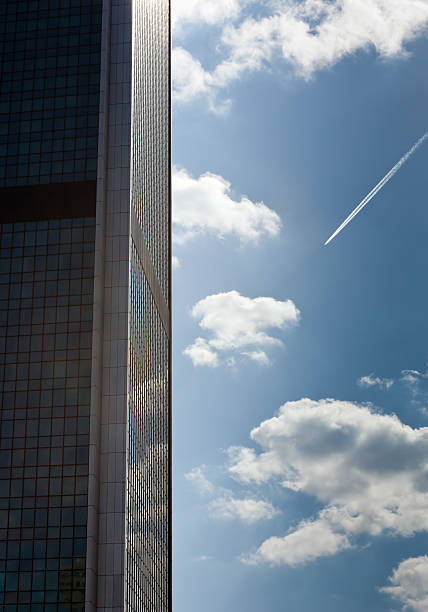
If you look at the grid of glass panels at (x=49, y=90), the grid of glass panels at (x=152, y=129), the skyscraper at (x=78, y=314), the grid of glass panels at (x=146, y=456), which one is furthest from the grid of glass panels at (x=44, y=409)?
the grid of glass panels at (x=152, y=129)

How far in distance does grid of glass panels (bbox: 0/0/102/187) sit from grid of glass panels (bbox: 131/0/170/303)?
574cm

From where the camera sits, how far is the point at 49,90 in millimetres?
115750

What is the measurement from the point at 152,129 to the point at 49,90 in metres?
27.2

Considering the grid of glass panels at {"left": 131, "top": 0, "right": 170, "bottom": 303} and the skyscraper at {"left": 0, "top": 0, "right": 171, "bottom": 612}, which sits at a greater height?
the grid of glass panels at {"left": 131, "top": 0, "right": 170, "bottom": 303}

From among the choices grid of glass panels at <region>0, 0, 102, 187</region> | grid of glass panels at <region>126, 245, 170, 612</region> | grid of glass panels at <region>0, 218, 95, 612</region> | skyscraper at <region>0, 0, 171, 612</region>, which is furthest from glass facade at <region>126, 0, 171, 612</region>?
grid of glass panels at <region>0, 218, 95, 612</region>

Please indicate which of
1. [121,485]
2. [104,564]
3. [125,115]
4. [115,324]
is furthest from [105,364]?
[125,115]

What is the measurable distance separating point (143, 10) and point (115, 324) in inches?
2138

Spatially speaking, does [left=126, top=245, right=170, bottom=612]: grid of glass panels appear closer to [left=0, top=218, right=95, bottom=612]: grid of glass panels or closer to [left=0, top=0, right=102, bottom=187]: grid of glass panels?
[left=0, top=218, right=95, bottom=612]: grid of glass panels

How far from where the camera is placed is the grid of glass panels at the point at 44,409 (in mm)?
88750

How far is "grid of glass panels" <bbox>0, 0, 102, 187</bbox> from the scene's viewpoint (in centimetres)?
11069

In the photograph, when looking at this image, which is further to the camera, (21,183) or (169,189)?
(169,189)

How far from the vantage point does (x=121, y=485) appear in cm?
9281

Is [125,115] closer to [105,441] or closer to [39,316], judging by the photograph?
[39,316]

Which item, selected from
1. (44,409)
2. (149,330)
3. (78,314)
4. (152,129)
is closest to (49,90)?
(152,129)
